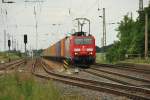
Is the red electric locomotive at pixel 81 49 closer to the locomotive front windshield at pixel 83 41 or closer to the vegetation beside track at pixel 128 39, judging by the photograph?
the locomotive front windshield at pixel 83 41

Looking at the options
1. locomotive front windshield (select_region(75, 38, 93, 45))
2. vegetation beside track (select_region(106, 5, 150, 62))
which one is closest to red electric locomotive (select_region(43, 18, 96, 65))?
locomotive front windshield (select_region(75, 38, 93, 45))

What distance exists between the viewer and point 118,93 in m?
16.7

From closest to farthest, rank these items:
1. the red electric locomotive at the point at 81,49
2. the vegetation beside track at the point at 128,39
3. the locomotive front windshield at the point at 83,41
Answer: the red electric locomotive at the point at 81,49
the locomotive front windshield at the point at 83,41
the vegetation beside track at the point at 128,39

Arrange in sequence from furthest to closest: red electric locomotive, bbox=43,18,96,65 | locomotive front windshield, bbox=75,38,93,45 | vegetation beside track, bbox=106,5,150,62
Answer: vegetation beside track, bbox=106,5,150,62 → locomotive front windshield, bbox=75,38,93,45 → red electric locomotive, bbox=43,18,96,65

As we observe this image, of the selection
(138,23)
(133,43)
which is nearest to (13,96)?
(133,43)

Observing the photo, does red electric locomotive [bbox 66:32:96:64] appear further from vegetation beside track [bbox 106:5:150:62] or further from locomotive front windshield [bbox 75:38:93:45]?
vegetation beside track [bbox 106:5:150:62]

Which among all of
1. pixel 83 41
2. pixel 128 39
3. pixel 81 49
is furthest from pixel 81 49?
pixel 128 39

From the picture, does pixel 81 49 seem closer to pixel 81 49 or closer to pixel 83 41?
pixel 81 49

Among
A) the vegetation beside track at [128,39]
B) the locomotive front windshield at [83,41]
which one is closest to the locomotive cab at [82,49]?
the locomotive front windshield at [83,41]

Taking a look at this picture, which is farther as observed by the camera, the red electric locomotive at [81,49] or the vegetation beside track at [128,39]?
the vegetation beside track at [128,39]

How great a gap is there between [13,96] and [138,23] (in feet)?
200

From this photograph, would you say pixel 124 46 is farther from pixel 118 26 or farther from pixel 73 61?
pixel 73 61

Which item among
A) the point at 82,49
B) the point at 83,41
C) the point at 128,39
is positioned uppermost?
the point at 128,39

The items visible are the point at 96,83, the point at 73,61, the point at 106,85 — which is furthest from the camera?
the point at 73,61
